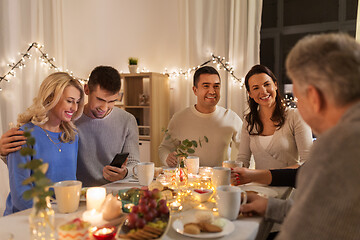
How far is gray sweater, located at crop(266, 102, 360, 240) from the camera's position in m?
0.64

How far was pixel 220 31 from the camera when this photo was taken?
3.91 m

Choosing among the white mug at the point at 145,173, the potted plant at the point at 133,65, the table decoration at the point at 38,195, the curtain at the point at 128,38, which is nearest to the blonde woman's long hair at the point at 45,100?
the white mug at the point at 145,173

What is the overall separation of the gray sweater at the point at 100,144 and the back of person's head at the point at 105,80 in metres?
0.25

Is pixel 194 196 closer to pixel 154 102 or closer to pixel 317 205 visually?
pixel 317 205

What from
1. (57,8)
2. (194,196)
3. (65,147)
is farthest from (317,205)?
(57,8)

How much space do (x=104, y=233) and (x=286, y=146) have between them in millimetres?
1566

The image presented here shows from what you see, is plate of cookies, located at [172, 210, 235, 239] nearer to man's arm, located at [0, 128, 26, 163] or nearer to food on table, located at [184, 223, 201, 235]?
food on table, located at [184, 223, 201, 235]

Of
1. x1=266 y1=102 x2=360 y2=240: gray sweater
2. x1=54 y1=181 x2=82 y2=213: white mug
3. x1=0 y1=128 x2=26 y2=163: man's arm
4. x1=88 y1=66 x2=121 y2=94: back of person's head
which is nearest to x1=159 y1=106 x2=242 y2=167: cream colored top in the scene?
x1=88 y1=66 x2=121 y2=94: back of person's head

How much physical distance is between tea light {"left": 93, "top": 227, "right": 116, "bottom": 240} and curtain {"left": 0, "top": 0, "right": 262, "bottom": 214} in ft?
9.78

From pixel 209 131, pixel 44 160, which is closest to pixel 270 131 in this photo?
pixel 209 131

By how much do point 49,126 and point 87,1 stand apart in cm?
344

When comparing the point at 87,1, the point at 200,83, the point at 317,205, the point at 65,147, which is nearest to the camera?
the point at 317,205

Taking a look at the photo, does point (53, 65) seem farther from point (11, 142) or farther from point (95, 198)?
point (95, 198)

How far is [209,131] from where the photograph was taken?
267 cm
